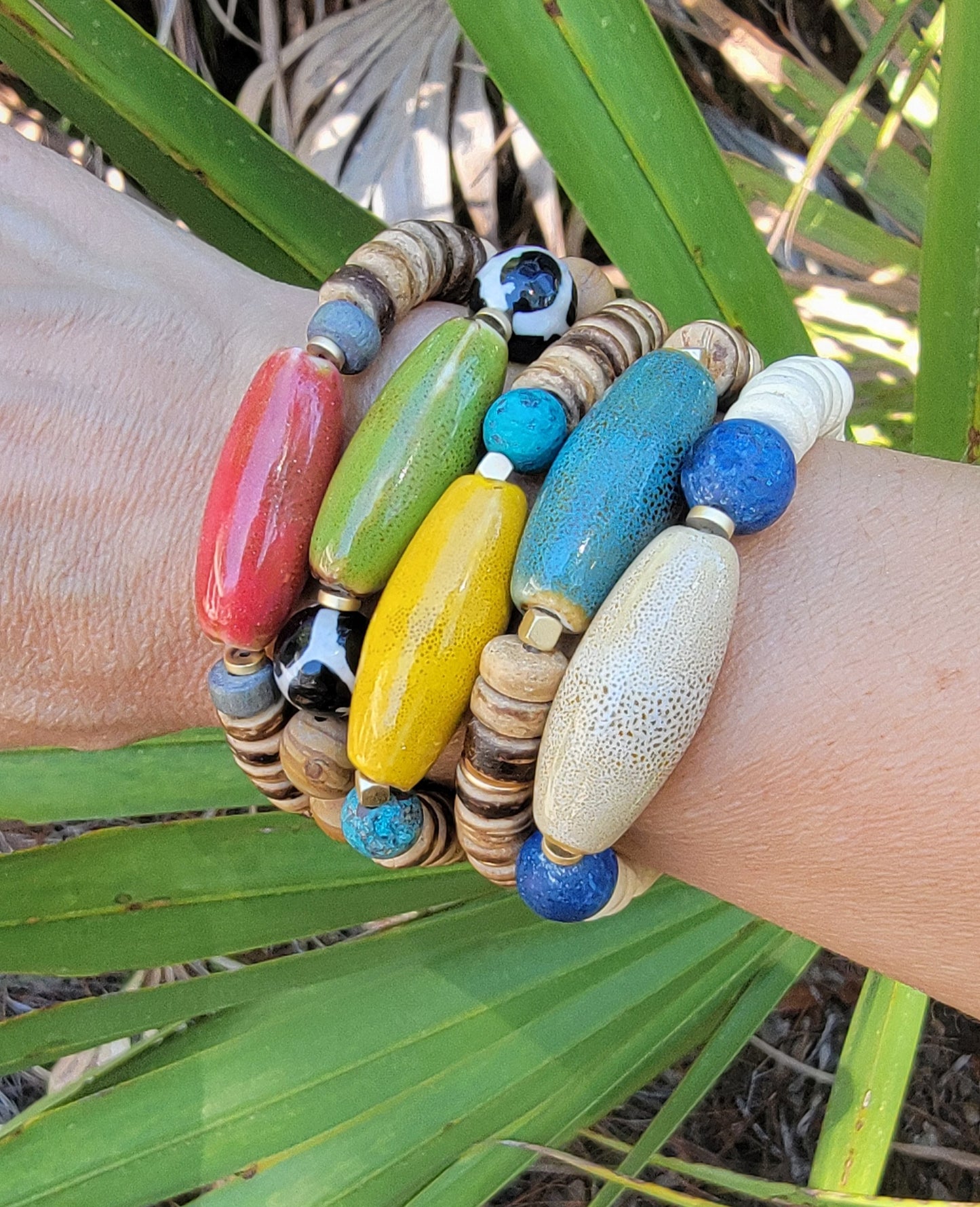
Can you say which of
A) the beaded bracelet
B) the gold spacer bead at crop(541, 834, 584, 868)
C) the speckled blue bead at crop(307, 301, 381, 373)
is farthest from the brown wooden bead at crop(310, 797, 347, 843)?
the speckled blue bead at crop(307, 301, 381, 373)

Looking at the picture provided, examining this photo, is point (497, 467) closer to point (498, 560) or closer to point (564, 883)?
point (498, 560)

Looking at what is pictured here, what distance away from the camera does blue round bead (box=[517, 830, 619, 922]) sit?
1.56ft

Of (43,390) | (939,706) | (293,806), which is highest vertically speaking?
(939,706)

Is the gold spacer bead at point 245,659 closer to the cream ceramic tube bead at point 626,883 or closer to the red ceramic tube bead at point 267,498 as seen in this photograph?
the red ceramic tube bead at point 267,498

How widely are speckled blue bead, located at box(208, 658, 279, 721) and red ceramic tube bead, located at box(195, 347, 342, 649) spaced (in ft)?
0.07

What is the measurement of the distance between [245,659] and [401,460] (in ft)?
0.42

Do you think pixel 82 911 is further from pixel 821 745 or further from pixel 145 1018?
pixel 821 745

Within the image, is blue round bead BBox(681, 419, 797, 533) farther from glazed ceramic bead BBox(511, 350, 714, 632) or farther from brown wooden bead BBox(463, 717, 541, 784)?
brown wooden bead BBox(463, 717, 541, 784)

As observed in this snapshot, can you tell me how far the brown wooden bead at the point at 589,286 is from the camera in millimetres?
592

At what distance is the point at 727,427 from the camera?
453mm

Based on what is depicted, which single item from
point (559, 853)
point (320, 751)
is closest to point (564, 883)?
point (559, 853)

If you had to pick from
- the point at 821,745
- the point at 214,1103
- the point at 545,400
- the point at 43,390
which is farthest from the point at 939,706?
the point at 214,1103

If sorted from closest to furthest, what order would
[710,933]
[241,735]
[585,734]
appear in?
1. [585,734]
2. [241,735]
3. [710,933]

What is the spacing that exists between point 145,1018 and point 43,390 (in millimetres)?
523
